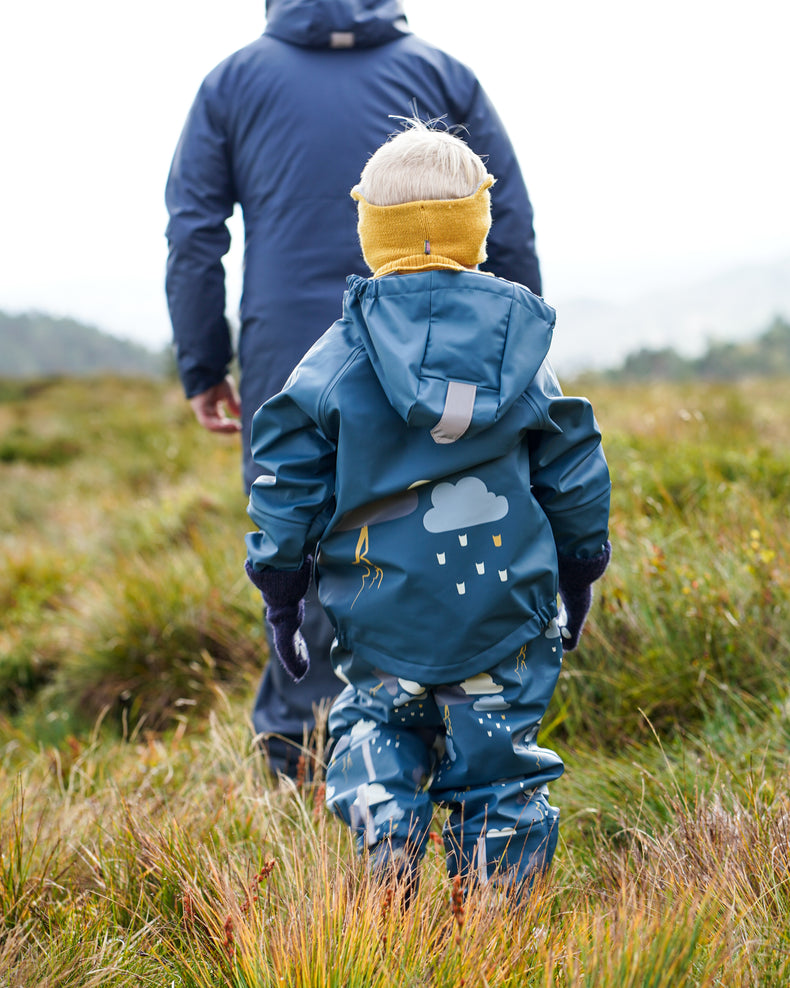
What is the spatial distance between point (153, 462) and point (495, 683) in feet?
24.7

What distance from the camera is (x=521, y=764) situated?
1905 mm

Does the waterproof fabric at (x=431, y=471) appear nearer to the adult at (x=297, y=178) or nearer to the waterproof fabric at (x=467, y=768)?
the waterproof fabric at (x=467, y=768)

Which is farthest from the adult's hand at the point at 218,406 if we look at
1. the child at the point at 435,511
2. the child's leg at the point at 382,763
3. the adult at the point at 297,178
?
the child's leg at the point at 382,763

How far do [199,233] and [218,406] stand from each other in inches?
24.2

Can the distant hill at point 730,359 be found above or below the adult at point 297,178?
below

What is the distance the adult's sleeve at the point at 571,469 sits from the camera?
1.84 metres

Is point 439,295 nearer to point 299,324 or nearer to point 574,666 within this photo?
point 299,324

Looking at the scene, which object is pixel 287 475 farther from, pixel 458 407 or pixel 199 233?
pixel 199 233

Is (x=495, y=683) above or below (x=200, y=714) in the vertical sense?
above

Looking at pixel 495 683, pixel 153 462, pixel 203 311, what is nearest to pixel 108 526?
pixel 153 462

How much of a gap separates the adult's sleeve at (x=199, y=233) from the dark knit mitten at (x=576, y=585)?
144cm

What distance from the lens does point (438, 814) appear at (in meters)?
2.36

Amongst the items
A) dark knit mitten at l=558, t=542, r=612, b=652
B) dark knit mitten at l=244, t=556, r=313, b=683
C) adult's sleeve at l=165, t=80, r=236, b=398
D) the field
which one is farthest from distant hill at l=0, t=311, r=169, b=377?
dark knit mitten at l=558, t=542, r=612, b=652

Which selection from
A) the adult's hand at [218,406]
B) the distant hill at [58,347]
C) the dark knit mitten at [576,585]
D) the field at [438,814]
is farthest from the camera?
the distant hill at [58,347]
